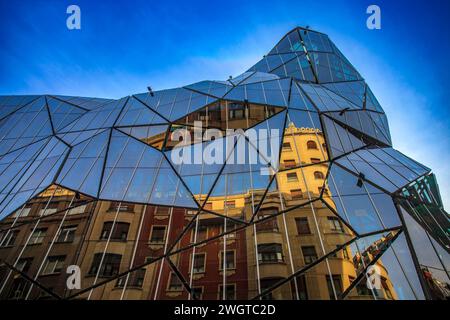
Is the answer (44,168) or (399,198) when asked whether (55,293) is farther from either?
(399,198)

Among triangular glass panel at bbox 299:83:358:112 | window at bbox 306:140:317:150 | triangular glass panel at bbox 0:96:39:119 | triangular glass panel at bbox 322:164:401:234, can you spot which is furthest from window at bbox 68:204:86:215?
triangular glass panel at bbox 0:96:39:119

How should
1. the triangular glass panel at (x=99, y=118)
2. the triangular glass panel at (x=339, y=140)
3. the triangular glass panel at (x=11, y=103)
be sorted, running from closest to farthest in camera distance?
the triangular glass panel at (x=339, y=140)
the triangular glass panel at (x=99, y=118)
the triangular glass panel at (x=11, y=103)

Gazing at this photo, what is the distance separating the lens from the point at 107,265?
923cm

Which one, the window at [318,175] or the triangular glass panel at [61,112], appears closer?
the window at [318,175]

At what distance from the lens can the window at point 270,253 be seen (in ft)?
28.9

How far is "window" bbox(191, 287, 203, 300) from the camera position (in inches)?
325

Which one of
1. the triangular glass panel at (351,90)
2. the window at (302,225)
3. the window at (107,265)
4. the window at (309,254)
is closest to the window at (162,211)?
the window at (107,265)

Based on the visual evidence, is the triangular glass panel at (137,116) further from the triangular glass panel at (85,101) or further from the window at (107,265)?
the window at (107,265)

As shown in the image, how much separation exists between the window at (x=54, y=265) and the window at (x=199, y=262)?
4918 millimetres

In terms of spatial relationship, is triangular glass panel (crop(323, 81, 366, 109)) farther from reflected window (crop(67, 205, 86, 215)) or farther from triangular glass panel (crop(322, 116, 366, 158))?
reflected window (crop(67, 205, 86, 215))

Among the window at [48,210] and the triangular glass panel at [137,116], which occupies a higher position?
the triangular glass panel at [137,116]

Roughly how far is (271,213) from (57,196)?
9763 mm

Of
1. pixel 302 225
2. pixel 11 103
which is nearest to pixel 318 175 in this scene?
pixel 302 225

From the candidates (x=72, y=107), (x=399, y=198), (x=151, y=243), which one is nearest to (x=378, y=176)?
(x=399, y=198)
